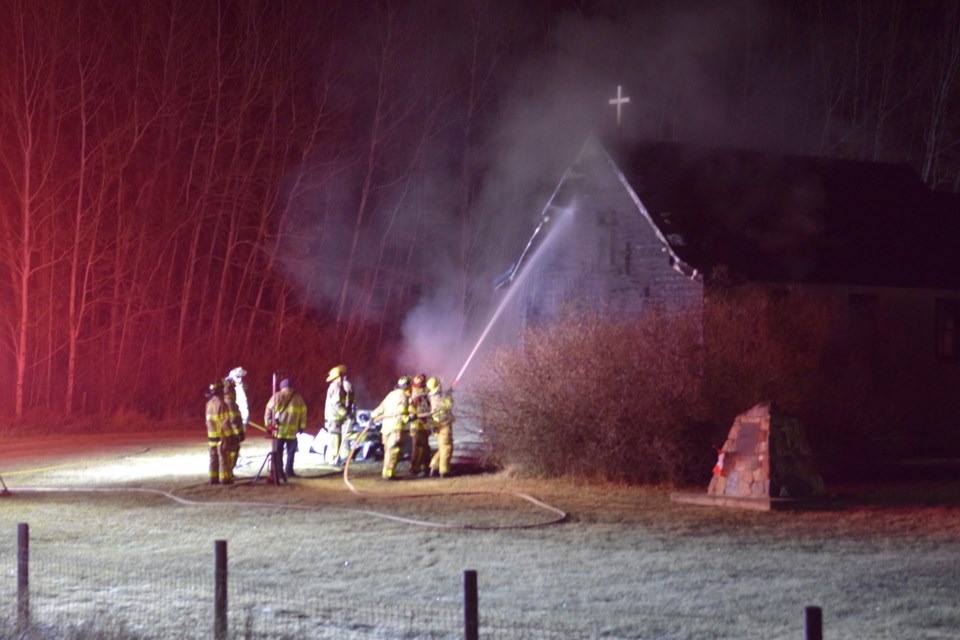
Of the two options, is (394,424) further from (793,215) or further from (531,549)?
(793,215)

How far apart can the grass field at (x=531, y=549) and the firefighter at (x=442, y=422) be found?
41 centimetres

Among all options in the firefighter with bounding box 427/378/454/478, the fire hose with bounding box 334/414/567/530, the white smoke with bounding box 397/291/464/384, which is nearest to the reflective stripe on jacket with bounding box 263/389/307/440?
the fire hose with bounding box 334/414/567/530

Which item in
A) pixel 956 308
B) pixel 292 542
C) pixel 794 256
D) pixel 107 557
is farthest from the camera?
pixel 956 308

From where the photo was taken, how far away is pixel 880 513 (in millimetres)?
16109

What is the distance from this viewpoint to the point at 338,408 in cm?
2220

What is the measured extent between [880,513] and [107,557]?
31.0ft

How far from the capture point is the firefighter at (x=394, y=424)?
20.2 metres

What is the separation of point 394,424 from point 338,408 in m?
2.19

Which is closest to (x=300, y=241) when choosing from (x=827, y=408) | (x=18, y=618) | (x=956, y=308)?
(x=956, y=308)

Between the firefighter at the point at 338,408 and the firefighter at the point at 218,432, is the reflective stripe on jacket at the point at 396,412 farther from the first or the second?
the firefighter at the point at 218,432

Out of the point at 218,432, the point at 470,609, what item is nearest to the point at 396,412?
the point at 218,432

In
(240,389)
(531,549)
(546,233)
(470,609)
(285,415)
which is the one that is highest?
(546,233)

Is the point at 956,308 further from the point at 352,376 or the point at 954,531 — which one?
the point at 352,376

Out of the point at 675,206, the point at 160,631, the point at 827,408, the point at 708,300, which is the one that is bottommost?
the point at 160,631
